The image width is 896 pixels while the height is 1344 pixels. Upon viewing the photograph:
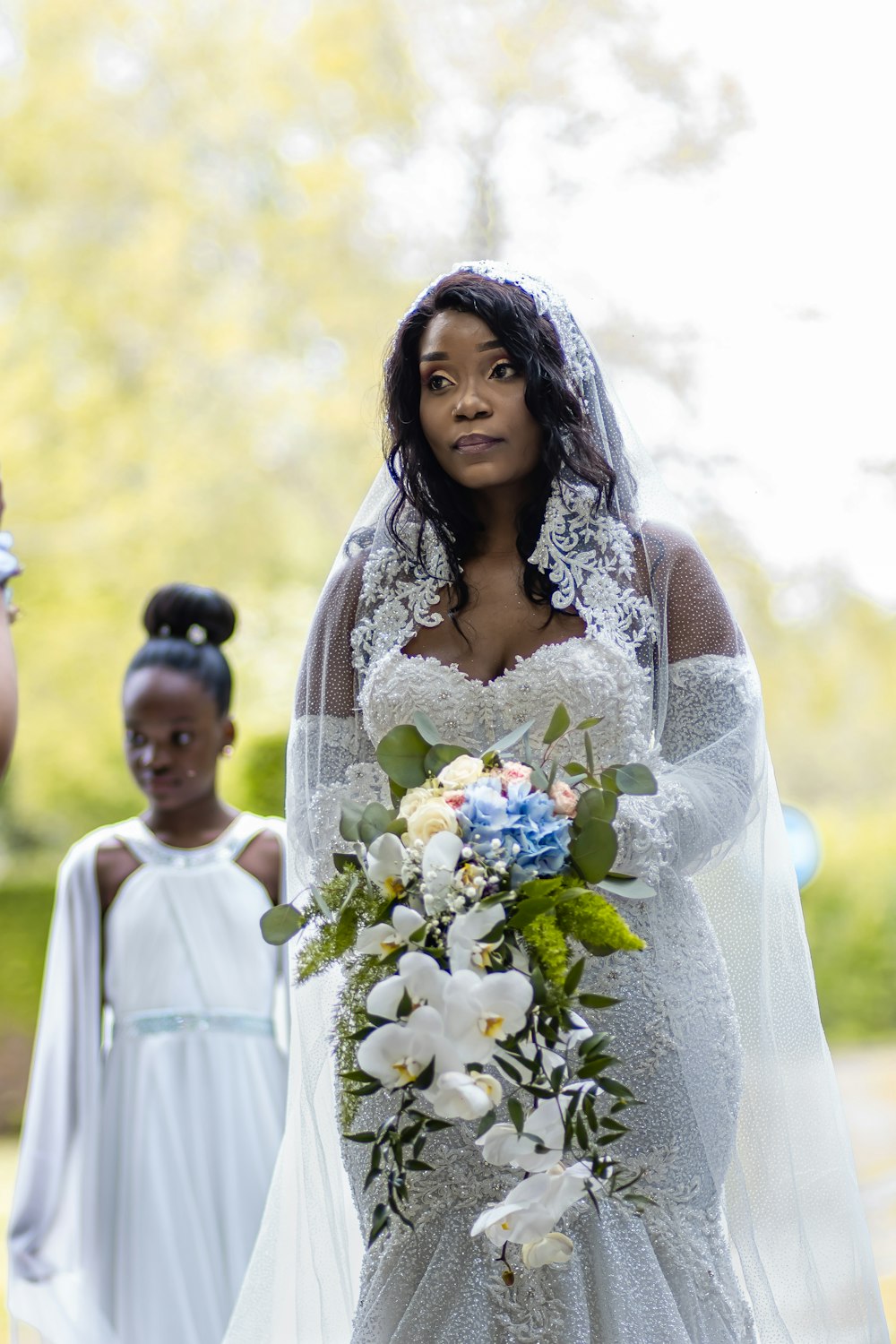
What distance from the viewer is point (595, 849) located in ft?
7.63

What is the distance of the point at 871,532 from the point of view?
1220cm

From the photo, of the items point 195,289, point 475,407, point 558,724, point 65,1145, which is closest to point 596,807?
point 558,724

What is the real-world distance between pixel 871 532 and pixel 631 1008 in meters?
10.1

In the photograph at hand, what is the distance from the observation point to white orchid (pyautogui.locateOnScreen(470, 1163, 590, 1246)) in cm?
222

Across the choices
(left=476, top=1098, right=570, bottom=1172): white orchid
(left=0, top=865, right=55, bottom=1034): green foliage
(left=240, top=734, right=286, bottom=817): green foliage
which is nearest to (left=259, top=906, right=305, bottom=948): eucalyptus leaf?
(left=476, top=1098, right=570, bottom=1172): white orchid

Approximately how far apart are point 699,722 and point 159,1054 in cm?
246

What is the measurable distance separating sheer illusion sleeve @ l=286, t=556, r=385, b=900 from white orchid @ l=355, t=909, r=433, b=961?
23.1 inches

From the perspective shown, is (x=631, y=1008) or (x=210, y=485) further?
(x=210, y=485)

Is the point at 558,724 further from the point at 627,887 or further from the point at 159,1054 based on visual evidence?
the point at 159,1054

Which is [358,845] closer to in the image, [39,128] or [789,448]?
[789,448]

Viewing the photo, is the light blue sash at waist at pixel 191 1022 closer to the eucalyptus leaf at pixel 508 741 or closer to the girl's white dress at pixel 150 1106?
the girl's white dress at pixel 150 1106

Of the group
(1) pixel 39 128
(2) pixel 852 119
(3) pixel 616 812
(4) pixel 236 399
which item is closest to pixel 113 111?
(1) pixel 39 128

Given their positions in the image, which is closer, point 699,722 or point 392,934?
point 392,934

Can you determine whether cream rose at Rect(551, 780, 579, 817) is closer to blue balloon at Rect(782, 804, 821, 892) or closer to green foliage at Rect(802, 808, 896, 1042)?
blue balloon at Rect(782, 804, 821, 892)
